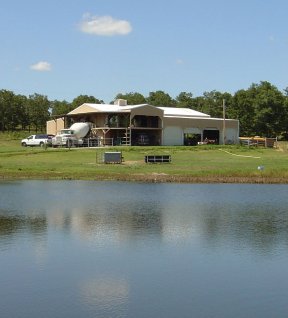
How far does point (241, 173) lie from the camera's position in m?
51.9

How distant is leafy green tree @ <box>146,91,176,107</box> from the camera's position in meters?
166

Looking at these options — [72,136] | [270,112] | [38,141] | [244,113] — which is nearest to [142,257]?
[72,136]

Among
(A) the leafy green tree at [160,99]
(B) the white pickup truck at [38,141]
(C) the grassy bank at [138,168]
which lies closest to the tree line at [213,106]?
(A) the leafy green tree at [160,99]

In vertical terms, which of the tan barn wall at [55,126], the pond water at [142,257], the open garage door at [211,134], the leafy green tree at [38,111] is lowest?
the pond water at [142,257]

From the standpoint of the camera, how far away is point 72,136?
82875 millimetres

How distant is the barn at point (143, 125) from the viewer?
283 feet

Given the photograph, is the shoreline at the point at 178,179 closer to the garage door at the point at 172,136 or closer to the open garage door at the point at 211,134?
the garage door at the point at 172,136

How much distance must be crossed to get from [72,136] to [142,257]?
62.7 meters

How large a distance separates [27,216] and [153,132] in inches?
2392

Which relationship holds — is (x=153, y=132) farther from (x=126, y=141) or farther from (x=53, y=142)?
(x=53, y=142)

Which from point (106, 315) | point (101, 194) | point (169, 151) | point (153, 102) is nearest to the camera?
point (106, 315)

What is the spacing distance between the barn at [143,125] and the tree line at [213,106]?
1689 centimetres

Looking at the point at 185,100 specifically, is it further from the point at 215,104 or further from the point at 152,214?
the point at 152,214

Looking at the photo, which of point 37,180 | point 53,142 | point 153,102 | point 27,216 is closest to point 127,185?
point 37,180
